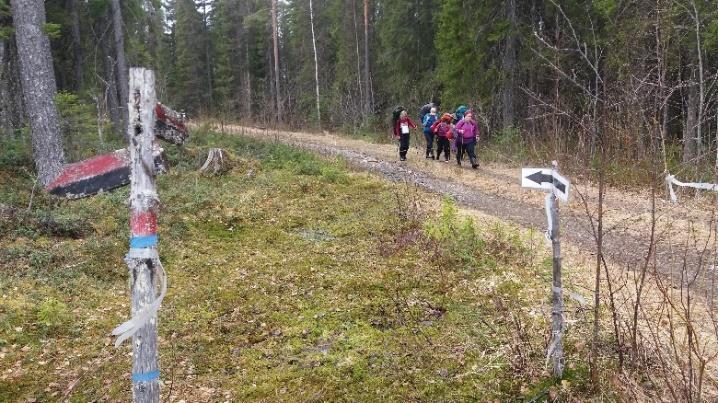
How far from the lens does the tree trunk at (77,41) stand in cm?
1880

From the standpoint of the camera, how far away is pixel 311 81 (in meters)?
38.4

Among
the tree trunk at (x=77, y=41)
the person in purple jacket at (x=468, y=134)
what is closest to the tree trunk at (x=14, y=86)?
the tree trunk at (x=77, y=41)

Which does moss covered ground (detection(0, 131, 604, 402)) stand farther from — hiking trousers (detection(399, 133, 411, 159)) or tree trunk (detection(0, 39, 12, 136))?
hiking trousers (detection(399, 133, 411, 159))

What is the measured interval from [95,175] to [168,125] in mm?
518

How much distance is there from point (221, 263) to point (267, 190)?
3.71 metres

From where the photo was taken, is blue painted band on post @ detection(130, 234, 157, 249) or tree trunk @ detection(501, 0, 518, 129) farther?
tree trunk @ detection(501, 0, 518, 129)

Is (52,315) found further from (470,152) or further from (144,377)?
(470,152)

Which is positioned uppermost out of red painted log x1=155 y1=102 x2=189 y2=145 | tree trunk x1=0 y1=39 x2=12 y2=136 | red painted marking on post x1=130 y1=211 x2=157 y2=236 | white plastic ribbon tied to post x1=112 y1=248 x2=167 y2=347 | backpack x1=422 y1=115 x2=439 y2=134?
tree trunk x1=0 y1=39 x2=12 y2=136

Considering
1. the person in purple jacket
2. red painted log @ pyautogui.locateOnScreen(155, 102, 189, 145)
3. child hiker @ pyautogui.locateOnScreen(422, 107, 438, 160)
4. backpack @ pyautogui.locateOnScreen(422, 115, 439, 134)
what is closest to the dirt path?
the person in purple jacket

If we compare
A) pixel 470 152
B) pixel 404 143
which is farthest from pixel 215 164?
pixel 470 152

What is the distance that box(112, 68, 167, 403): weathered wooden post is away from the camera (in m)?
2.66

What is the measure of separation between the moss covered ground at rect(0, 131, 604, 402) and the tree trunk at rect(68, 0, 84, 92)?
11.0 metres

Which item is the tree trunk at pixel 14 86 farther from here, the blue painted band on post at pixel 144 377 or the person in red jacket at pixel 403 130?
the blue painted band on post at pixel 144 377

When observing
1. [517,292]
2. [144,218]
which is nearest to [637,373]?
[517,292]
